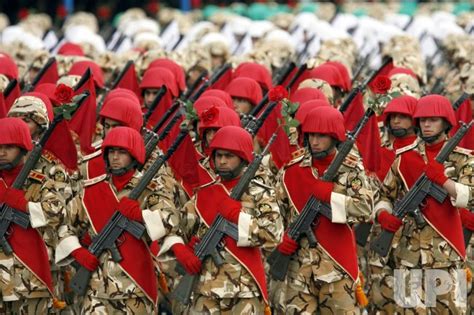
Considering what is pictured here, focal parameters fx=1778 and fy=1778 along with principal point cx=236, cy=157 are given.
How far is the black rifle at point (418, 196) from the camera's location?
14531 mm

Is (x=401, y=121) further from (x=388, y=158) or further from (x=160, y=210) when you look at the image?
(x=160, y=210)

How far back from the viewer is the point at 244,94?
Result: 56.7ft

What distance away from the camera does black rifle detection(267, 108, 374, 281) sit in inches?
550

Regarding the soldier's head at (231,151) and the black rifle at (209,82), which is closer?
the soldier's head at (231,151)

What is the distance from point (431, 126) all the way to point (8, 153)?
3.58 m

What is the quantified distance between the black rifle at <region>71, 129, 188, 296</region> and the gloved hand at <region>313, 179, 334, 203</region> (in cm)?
125

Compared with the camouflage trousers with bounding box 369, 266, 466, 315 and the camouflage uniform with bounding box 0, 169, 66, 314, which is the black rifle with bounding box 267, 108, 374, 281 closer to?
the camouflage trousers with bounding box 369, 266, 466, 315

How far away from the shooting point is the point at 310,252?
14188 mm

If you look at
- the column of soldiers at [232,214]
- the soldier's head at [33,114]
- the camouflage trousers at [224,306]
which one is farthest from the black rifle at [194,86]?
the camouflage trousers at [224,306]

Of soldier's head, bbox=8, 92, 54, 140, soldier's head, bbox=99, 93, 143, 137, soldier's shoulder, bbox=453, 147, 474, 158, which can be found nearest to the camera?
soldier's shoulder, bbox=453, 147, 474, 158

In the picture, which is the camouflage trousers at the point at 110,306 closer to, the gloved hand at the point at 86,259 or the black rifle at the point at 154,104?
the gloved hand at the point at 86,259

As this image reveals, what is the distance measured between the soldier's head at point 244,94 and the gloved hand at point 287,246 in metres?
3.28

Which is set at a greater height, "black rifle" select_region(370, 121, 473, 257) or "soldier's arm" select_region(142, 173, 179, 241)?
"black rifle" select_region(370, 121, 473, 257)

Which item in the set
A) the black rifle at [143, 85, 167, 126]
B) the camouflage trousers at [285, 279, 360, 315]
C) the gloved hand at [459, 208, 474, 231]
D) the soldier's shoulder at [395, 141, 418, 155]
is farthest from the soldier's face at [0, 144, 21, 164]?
the gloved hand at [459, 208, 474, 231]
